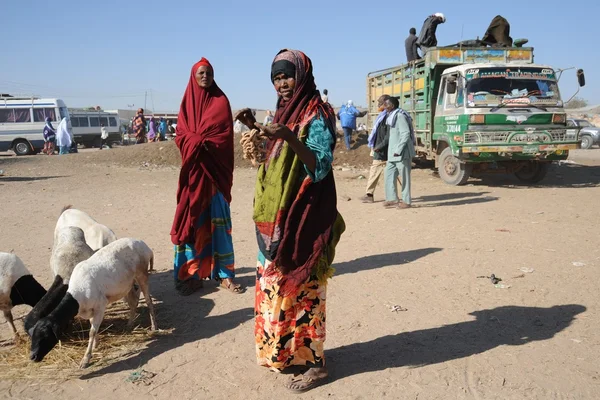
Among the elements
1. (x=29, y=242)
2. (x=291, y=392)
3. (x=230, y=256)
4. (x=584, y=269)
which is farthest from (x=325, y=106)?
(x=29, y=242)

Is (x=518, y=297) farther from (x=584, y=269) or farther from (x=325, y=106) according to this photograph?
(x=325, y=106)

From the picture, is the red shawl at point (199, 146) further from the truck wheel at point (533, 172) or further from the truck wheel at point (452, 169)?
the truck wheel at point (533, 172)

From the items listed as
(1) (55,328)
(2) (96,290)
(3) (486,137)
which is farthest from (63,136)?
(1) (55,328)

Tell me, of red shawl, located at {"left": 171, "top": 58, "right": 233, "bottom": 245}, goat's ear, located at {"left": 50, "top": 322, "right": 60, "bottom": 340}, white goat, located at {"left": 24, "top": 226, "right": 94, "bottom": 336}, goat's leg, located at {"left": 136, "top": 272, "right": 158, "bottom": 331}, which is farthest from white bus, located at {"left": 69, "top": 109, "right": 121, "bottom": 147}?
goat's ear, located at {"left": 50, "top": 322, "right": 60, "bottom": 340}

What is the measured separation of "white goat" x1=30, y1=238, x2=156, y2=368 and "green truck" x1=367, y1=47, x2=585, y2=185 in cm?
794

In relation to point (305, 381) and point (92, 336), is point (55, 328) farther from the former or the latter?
point (305, 381)

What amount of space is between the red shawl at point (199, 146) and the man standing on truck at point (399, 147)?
4.49 metres

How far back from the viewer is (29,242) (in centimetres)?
677

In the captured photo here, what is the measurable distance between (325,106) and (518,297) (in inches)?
116

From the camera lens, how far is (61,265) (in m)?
3.90

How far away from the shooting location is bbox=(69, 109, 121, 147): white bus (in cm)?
2691

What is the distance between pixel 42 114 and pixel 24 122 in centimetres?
83

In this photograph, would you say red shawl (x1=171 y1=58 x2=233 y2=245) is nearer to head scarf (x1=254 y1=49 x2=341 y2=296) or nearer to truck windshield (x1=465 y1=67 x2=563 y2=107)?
head scarf (x1=254 y1=49 x2=341 y2=296)

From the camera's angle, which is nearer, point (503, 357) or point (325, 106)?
point (325, 106)
